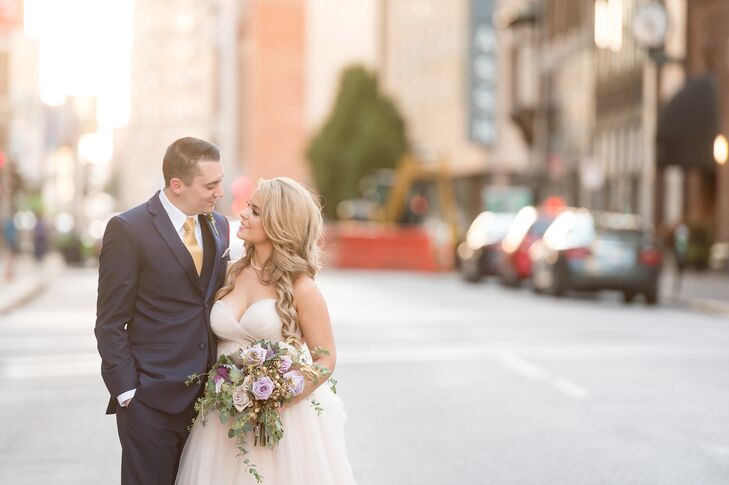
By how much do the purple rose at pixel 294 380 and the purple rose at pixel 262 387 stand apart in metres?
0.07

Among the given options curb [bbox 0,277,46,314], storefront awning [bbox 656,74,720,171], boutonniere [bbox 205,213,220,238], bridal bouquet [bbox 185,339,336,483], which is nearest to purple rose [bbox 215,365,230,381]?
bridal bouquet [bbox 185,339,336,483]

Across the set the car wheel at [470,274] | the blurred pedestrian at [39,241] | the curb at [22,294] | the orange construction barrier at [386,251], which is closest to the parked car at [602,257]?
the car wheel at [470,274]

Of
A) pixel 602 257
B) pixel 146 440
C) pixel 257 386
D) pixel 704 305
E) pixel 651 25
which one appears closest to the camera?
pixel 257 386

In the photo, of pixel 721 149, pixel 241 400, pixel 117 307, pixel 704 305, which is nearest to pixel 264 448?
pixel 241 400

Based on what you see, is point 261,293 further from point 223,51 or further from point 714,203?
point 223,51

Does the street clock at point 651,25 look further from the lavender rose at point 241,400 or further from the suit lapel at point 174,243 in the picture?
the lavender rose at point 241,400

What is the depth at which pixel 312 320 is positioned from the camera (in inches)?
227

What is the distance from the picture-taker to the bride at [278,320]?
571 cm

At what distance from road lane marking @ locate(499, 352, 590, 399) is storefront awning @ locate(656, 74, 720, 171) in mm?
18472

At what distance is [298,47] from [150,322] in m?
136

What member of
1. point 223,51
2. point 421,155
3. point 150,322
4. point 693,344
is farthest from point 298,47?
point 150,322

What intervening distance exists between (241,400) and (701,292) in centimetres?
2742

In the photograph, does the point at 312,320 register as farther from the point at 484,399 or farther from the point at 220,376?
the point at 484,399

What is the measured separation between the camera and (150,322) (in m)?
5.80
